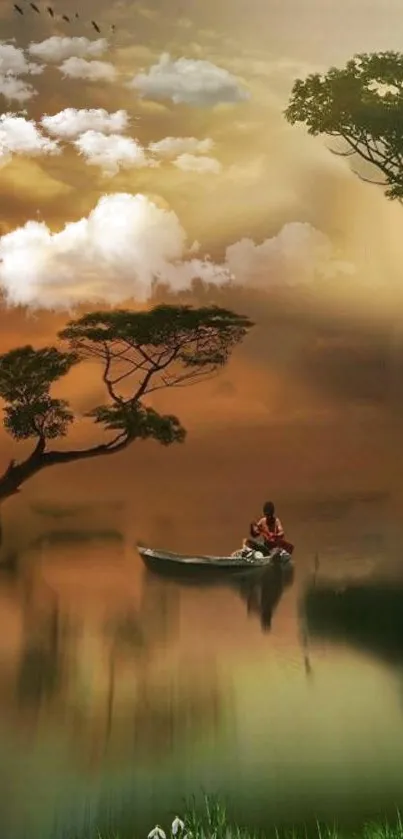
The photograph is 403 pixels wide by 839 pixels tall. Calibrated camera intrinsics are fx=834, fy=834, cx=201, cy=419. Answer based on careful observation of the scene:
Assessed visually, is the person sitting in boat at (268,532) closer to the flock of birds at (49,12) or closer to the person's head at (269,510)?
the person's head at (269,510)

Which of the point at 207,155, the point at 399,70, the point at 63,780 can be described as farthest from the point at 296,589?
the point at 399,70

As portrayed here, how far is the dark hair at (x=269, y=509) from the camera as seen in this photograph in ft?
8.56

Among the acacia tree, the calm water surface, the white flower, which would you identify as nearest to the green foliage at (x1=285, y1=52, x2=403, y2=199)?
the acacia tree

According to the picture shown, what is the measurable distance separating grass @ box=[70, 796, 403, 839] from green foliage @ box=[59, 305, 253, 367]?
51.5 inches

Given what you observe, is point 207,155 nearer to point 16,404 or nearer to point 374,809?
point 16,404

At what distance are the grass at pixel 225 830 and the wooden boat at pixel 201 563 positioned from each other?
644 millimetres

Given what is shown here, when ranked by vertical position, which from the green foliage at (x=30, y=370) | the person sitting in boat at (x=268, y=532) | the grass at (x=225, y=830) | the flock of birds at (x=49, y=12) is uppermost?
the flock of birds at (x=49, y=12)

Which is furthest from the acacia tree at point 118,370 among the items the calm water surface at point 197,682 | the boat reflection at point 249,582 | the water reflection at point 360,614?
the water reflection at point 360,614

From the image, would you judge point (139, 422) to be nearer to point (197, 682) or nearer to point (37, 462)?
point (37, 462)

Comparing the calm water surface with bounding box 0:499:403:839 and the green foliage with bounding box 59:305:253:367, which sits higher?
the green foliage with bounding box 59:305:253:367

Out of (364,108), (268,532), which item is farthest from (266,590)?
(364,108)

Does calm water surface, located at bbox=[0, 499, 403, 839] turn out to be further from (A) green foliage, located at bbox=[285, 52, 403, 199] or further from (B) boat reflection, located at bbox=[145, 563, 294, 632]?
(A) green foliage, located at bbox=[285, 52, 403, 199]

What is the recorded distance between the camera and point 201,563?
2.56 m

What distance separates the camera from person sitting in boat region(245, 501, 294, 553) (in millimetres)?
2584
